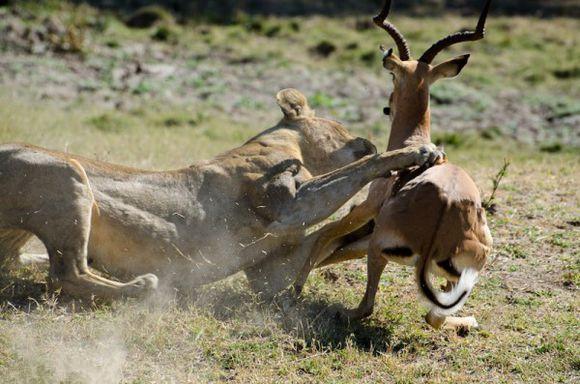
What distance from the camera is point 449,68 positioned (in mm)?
7242

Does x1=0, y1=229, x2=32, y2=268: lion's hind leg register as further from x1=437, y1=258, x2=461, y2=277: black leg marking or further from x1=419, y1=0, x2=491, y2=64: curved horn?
x1=419, y1=0, x2=491, y2=64: curved horn

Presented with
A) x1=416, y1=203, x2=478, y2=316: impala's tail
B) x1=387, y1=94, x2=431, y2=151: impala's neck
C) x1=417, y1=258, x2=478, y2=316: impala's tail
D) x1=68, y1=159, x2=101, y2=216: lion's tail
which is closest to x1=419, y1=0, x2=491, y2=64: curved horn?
x1=387, y1=94, x2=431, y2=151: impala's neck

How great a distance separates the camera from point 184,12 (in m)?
19.5

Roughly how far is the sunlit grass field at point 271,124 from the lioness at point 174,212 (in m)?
0.22

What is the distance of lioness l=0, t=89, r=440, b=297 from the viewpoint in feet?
21.3

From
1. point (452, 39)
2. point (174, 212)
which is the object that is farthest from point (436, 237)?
point (452, 39)

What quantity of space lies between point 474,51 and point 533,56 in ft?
3.56

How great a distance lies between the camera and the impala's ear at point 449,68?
284 inches

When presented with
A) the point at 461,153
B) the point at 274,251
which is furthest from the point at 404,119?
the point at 461,153

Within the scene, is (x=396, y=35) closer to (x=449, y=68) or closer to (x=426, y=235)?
(x=449, y=68)

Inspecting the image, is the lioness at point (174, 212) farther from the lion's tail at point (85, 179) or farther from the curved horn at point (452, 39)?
the curved horn at point (452, 39)

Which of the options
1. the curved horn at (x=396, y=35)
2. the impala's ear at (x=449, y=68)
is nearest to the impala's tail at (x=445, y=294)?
the impala's ear at (x=449, y=68)

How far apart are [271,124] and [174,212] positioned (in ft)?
23.6

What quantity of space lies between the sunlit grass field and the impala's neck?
41.3 inches
